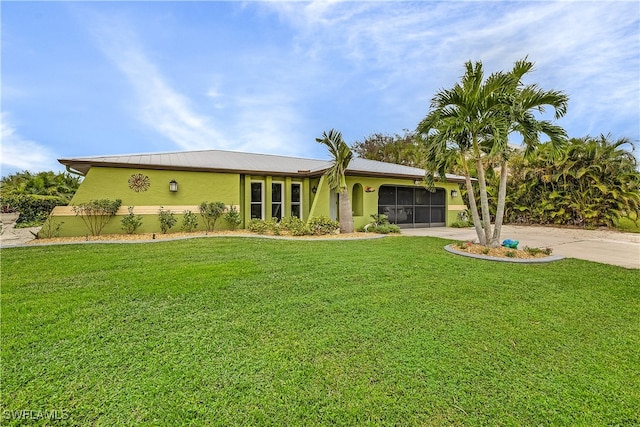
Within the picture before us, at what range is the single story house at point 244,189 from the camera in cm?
1016

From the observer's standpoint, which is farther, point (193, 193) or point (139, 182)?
point (193, 193)

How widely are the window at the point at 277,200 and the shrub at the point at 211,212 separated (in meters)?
2.33

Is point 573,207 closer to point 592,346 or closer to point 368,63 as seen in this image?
point 368,63

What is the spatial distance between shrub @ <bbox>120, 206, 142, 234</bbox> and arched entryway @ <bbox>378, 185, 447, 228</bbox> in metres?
10.0

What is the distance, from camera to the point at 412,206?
1516 centimetres

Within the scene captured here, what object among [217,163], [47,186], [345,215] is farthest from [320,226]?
[47,186]

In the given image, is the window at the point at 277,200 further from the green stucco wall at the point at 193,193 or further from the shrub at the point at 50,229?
the shrub at the point at 50,229

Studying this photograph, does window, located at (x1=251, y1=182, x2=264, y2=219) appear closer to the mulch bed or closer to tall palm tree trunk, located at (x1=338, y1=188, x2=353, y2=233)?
tall palm tree trunk, located at (x1=338, y1=188, x2=353, y2=233)

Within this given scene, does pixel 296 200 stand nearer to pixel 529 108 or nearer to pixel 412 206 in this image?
pixel 412 206

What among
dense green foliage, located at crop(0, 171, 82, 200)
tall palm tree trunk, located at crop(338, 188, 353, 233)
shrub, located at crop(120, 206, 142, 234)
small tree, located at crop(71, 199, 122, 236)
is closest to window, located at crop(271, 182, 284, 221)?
tall palm tree trunk, located at crop(338, 188, 353, 233)

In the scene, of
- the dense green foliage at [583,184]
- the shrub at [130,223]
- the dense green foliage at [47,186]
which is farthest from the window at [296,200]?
the dense green foliage at [47,186]

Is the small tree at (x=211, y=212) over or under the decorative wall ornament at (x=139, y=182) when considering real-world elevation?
under

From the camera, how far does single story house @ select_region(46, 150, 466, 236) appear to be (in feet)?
33.3

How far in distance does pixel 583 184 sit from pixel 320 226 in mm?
13569
